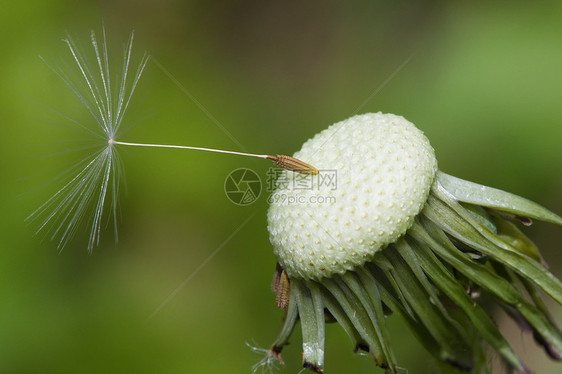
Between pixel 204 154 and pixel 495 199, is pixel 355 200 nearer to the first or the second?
pixel 495 199

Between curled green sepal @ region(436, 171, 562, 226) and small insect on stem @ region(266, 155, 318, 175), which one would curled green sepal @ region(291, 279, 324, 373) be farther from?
curled green sepal @ region(436, 171, 562, 226)

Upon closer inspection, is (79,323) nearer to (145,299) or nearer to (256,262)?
(145,299)

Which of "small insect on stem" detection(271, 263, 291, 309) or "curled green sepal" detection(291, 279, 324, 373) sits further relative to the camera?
"small insect on stem" detection(271, 263, 291, 309)

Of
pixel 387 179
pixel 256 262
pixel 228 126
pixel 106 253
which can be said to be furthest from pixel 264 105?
pixel 387 179

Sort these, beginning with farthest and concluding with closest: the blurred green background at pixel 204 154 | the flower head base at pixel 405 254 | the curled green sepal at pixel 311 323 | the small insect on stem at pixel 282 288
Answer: the blurred green background at pixel 204 154
the small insect on stem at pixel 282 288
the curled green sepal at pixel 311 323
the flower head base at pixel 405 254

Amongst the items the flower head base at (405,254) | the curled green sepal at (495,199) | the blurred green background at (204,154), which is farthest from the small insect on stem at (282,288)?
the blurred green background at (204,154)

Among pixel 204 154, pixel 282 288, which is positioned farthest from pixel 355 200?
pixel 204 154

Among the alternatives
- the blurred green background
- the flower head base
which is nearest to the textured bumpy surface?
the flower head base

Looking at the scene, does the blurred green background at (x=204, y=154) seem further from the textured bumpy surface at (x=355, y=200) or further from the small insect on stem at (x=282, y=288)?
the textured bumpy surface at (x=355, y=200)
